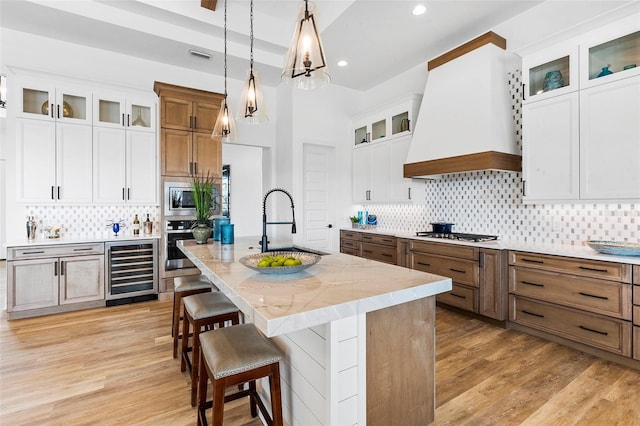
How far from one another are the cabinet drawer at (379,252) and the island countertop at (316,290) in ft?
8.58

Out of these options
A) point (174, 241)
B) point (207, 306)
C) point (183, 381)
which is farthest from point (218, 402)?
point (174, 241)

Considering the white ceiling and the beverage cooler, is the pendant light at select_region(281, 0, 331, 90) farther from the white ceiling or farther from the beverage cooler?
the beverage cooler

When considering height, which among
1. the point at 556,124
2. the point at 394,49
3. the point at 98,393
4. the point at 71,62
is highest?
the point at 394,49

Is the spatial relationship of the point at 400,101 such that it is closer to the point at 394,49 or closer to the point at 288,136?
the point at 394,49

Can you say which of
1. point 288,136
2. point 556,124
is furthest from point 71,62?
point 556,124

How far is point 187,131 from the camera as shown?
4.46 m

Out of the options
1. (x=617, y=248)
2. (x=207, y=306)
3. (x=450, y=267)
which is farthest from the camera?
(x=450, y=267)

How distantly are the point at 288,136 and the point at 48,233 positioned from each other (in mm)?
3618

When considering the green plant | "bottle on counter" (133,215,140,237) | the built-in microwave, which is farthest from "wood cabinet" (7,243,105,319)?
the green plant

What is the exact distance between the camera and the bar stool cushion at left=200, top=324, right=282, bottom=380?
4.68ft

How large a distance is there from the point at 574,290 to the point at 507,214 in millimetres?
1218

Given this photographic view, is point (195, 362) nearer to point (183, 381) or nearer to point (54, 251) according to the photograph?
point (183, 381)

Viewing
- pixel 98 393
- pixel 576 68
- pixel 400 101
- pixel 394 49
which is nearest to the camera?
pixel 98 393

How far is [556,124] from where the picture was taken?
3.03 metres
